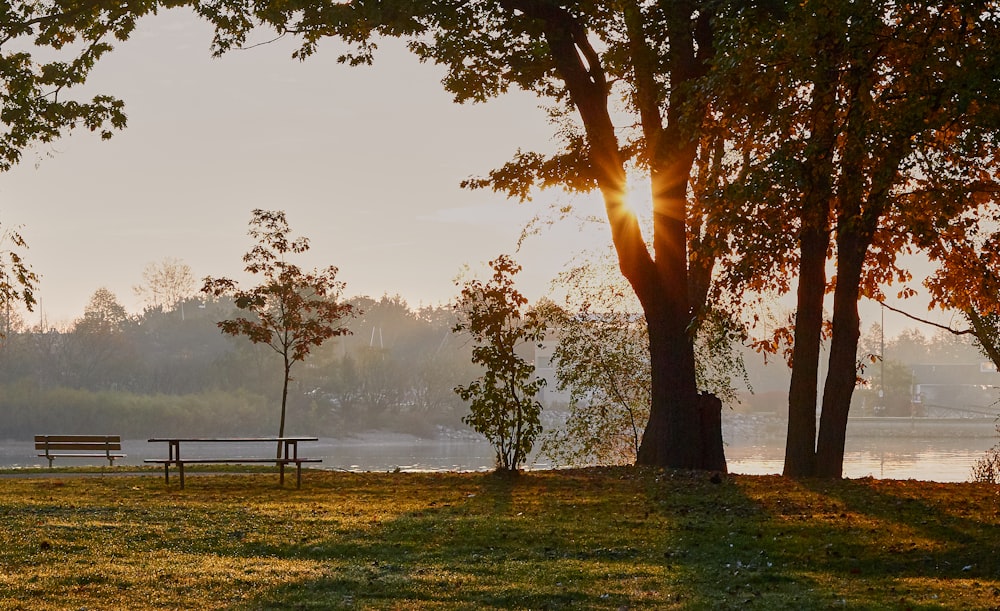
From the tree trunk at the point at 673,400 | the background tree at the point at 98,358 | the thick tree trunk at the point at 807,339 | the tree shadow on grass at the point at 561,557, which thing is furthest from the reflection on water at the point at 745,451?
the tree shadow on grass at the point at 561,557

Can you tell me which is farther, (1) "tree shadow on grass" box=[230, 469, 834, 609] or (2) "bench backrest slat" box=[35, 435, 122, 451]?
(2) "bench backrest slat" box=[35, 435, 122, 451]

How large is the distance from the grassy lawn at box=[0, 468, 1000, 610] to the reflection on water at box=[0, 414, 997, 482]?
23965 mm

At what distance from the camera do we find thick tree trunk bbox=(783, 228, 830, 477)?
1841 cm

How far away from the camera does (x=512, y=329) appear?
742 inches

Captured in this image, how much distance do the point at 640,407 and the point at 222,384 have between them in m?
47.0

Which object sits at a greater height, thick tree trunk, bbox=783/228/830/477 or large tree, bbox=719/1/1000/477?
large tree, bbox=719/1/1000/477

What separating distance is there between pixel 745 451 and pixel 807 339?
182ft

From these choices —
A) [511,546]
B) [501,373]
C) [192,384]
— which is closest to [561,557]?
[511,546]

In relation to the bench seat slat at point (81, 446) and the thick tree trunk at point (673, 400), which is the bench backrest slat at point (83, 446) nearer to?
the bench seat slat at point (81, 446)

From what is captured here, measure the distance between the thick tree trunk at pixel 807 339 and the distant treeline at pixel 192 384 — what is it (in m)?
51.5

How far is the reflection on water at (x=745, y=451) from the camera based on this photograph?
49.3m

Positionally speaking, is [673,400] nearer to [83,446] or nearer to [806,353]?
[806,353]

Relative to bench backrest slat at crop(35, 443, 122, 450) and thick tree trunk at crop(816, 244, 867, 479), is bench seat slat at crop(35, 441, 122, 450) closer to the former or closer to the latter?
bench backrest slat at crop(35, 443, 122, 450)

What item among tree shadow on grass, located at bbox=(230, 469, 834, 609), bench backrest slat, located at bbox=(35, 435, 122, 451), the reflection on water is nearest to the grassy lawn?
tree shadow on grass, located at bbox=(230, 469, 834, 609)
